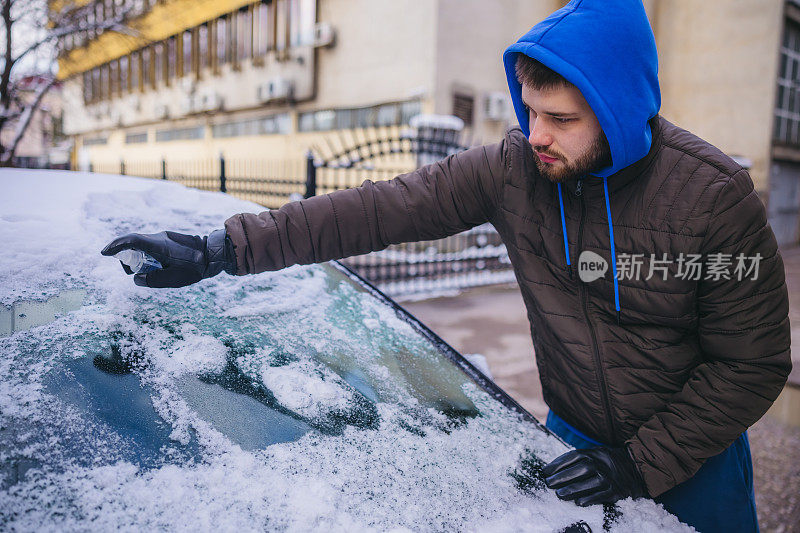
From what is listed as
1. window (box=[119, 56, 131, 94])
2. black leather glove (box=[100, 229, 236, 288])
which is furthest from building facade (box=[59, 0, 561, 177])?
black leather glove (box=[100, 229, 236, 288])

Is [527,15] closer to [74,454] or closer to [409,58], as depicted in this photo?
[409,58]

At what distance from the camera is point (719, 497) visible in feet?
4.38

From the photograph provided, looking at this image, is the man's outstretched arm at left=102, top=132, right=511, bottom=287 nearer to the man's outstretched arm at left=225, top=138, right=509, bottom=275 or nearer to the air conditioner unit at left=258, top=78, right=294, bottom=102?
the man's outstretched arm at left=225, top=138, right=509, bottom=275

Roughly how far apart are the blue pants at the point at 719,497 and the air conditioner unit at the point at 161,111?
2185 centimetres

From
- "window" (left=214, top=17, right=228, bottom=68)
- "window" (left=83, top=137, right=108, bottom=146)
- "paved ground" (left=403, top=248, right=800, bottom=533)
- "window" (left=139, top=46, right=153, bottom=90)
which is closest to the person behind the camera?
"paved ground" (left=403, top=248, right=800, bottom=533)

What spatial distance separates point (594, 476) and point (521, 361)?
3.65 metres

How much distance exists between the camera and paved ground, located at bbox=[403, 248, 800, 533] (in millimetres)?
2637

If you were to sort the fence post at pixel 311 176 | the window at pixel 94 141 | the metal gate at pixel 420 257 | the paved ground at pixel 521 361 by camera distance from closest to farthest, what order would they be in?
the paved ground at pixel 521 361 → the fence post at pixel 311 176 → the metal gate at pixel 420 257 → the window at pixel 94 141

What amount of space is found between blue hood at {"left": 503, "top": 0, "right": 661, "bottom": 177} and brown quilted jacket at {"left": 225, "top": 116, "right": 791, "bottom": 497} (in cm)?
11

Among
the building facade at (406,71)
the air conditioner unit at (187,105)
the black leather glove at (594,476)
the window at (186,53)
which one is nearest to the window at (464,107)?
the building facade at (406,71)

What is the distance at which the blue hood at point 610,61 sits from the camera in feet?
3.64

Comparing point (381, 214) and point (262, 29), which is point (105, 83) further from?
point (381, 214)

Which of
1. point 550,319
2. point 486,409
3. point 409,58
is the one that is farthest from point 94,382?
point 409,58

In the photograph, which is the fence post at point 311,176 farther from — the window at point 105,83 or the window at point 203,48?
the window at point 105,83
